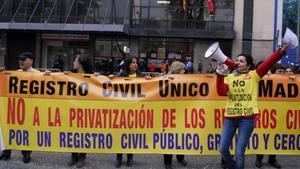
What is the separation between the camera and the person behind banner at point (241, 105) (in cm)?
662

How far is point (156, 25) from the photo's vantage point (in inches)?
1442

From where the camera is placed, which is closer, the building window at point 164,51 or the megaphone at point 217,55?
the megaphone at point 217,55

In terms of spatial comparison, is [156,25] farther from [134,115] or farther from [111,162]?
[134,115]

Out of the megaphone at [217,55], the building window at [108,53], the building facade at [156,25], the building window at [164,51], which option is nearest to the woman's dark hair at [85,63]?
the megaphone at [217,55]

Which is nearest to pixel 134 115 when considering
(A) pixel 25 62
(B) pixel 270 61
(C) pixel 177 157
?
(C) pixel 177 157

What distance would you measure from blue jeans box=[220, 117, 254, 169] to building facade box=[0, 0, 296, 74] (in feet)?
95.8

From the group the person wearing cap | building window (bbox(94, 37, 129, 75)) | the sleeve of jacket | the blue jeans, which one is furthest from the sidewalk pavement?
building window (bbox(94, 37, 129, 75))

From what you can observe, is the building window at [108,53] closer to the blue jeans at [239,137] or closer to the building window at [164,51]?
the building window at [164,51]

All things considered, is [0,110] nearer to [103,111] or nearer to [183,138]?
[103,111]

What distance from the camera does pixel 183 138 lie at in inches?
320

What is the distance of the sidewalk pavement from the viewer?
8125 mm

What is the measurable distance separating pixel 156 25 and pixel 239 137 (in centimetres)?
3035

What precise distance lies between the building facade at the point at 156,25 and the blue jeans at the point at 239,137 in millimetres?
29186

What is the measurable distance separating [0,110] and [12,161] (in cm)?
84
